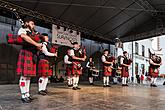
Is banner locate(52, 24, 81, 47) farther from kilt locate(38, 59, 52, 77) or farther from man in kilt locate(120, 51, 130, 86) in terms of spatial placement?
kilt locate(38, 59, 52, 77)

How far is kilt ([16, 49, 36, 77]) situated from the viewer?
326 cm

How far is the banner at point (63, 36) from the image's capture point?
8.90 m

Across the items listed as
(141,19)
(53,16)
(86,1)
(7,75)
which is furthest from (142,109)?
(141,19)

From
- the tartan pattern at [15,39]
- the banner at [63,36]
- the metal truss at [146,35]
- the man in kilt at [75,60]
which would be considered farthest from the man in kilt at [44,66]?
the metal truss at [146,35]

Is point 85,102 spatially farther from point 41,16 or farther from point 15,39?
point 41,16

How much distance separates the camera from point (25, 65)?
3281mm

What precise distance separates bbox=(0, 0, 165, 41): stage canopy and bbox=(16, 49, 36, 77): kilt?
4536mm

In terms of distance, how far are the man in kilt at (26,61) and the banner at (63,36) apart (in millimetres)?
5384

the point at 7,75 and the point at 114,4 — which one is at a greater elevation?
the point at 114,4

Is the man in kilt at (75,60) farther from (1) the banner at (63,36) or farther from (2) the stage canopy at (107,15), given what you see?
(1) the banner at (63,36)

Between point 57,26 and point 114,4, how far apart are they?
279 cm

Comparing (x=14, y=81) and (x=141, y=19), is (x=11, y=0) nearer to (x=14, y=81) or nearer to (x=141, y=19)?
(x=14, y=81)

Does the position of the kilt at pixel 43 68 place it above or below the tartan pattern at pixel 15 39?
below

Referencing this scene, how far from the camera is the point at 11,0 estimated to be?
7074mm
